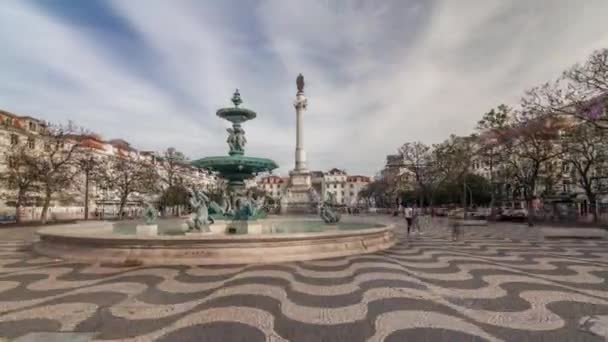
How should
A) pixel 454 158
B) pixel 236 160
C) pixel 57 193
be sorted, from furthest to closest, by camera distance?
1. pixel 454 158
2. pixel 57 193
3. pixel 236 160

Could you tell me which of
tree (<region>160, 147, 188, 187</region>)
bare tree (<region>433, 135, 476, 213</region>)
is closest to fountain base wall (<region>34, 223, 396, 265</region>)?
bare tree (<region>433, 135, 476, 213</region>)

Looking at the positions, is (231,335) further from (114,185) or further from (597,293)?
(114,185)

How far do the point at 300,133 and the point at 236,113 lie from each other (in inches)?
1478

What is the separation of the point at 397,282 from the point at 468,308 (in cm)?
182

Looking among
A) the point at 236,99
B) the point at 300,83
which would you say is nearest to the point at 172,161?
the point at 300,83

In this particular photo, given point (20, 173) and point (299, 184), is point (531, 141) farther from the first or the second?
point (20, 173)

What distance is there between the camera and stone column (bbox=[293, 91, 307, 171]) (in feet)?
179

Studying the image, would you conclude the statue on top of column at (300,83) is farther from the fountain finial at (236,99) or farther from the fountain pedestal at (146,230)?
the fountain pedestal at (146,230)

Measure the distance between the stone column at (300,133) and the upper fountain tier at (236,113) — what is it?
35.2m

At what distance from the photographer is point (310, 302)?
5531 mm

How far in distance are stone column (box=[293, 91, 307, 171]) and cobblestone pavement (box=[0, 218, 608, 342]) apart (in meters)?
45.5

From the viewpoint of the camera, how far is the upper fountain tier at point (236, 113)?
722 inches

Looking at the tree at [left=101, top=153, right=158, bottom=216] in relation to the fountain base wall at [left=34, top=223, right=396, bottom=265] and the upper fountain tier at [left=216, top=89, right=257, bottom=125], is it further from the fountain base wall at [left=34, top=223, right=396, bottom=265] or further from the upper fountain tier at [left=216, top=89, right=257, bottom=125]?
the fountain base wall at [left=34, top=223, right=396, bottom=265]

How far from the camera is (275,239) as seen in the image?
9148mm
